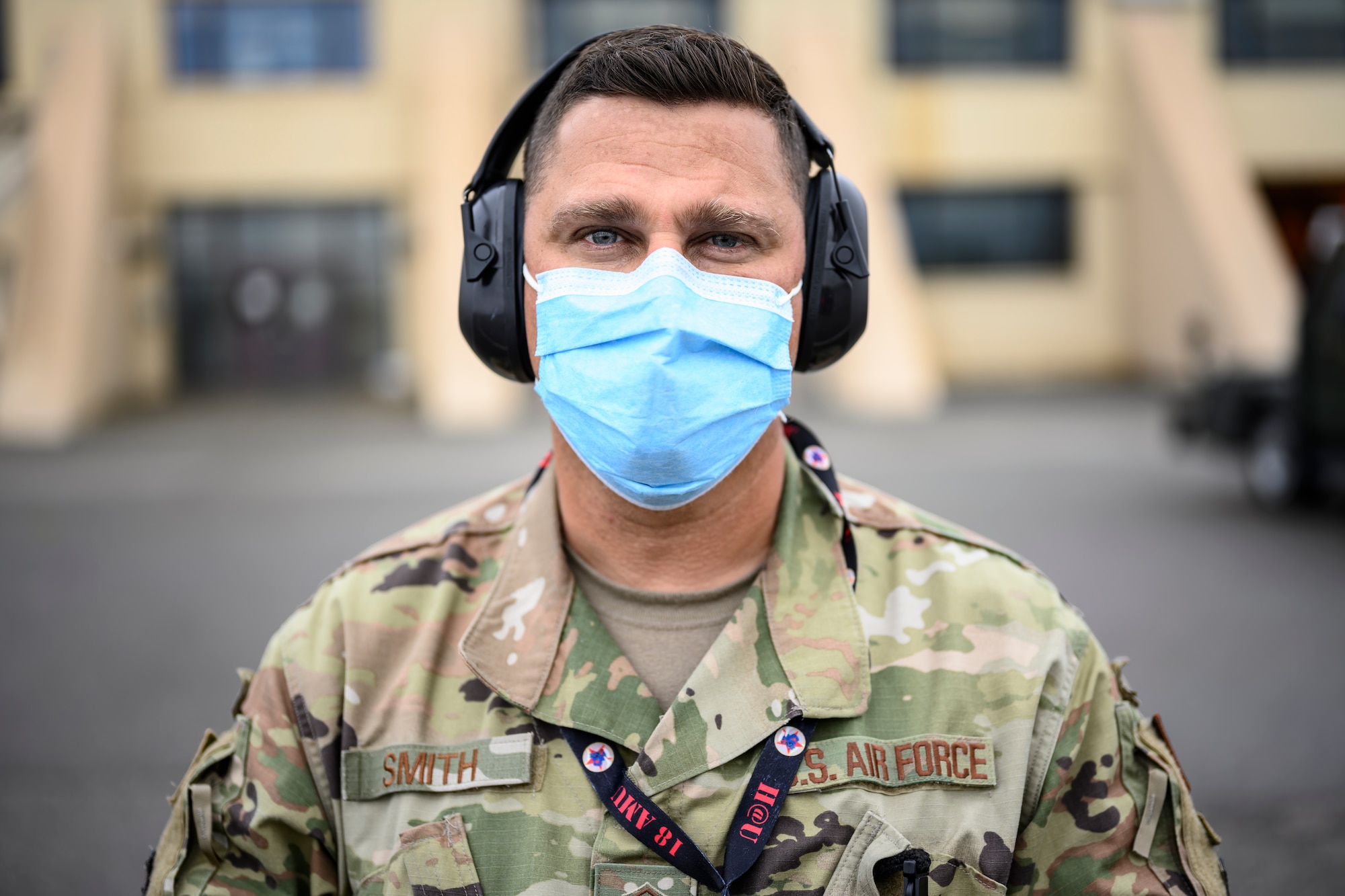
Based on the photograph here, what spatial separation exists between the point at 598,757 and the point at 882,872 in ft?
1.54

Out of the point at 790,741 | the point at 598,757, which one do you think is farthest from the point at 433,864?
the point at 790,741

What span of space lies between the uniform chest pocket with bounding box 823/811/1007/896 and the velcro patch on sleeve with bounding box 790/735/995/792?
7cm

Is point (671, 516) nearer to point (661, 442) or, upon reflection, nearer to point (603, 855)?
point (661, 442)

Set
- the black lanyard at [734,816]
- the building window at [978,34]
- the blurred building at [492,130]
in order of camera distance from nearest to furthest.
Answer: the black lanyard at [734,816] → the blurred building at [492,130] → the building window at [978,34]

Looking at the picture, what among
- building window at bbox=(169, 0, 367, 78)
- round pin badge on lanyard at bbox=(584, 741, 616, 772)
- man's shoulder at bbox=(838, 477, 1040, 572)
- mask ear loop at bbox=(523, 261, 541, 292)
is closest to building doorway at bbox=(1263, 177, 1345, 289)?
building window at bbox=(169, 0, 367, 78)

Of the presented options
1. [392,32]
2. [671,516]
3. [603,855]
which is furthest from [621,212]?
[392,32]

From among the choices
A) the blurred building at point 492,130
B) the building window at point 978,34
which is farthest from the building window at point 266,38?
the building window at point 978,34

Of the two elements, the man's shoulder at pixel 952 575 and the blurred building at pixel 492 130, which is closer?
the man's shoulder at pixel 952 575

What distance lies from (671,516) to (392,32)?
1909cm

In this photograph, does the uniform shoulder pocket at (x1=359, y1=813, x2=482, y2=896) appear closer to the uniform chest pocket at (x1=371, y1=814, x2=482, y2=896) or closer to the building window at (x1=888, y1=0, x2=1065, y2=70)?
the uniform chest pocket at (x1=371, y1=814, x2=482, y2=896)

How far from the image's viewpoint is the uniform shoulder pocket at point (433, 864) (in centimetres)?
169

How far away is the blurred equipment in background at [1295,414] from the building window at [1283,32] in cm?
1372

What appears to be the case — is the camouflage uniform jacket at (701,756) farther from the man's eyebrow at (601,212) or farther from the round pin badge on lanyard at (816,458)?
the man's eyebrow at (601,212)

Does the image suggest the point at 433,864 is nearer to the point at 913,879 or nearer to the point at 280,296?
the point at 913,879
